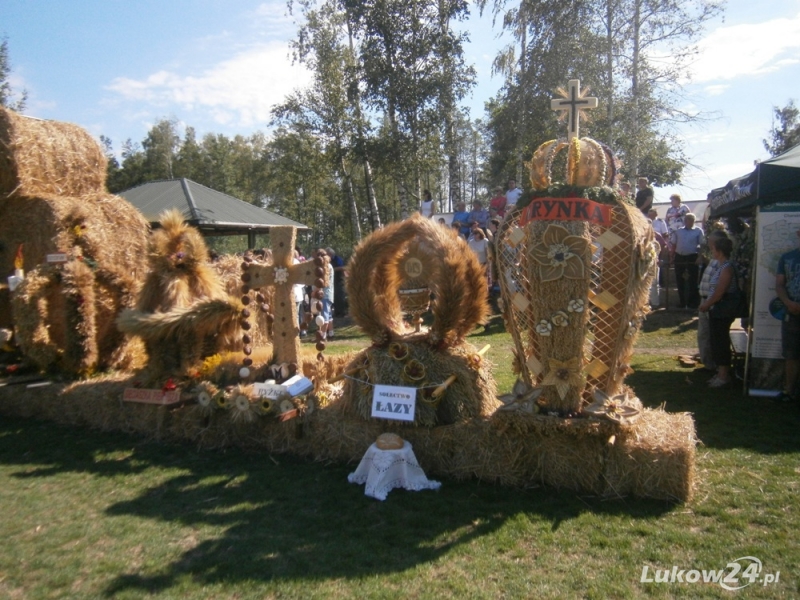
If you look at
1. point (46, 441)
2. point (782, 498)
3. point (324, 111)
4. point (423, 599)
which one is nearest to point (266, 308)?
point (46, 441)

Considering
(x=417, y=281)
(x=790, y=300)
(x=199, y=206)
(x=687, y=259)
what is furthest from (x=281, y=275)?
(x=199, y=206)

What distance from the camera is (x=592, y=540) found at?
3574 mm

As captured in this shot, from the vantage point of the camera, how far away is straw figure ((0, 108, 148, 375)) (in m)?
6.78

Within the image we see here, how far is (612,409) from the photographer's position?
4113 mm

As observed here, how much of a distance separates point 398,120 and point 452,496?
574 inches

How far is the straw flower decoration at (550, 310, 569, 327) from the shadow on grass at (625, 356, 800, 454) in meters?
2.11

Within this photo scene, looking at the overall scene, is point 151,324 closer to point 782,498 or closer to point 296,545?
point 296,545

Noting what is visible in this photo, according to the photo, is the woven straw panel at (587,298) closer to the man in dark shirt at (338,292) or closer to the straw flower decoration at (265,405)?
the straw flower decoration at (265,405)

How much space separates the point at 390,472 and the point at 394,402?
57 cm

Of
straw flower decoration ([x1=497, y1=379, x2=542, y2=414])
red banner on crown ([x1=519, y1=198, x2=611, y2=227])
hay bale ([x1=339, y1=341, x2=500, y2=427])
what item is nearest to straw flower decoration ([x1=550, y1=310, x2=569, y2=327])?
straw flower decoration ([x1=497, y1=379, x2=542, y2=414])

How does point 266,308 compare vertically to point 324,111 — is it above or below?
below

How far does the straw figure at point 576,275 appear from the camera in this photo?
4.05 meters

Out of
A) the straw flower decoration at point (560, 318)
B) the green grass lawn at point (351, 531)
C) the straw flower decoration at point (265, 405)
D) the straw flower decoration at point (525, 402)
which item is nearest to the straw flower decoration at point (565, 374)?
the straw flower decoration at point (525, 402)

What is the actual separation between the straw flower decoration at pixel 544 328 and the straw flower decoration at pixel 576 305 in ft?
0.59
